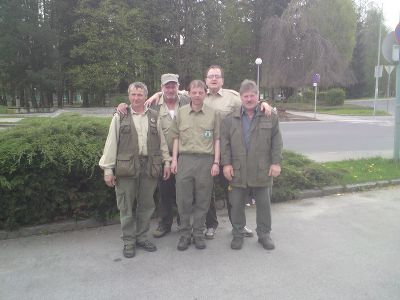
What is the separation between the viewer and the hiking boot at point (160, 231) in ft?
15.5

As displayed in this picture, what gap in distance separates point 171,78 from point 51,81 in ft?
108

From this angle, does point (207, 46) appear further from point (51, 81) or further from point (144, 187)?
point (144, 187)

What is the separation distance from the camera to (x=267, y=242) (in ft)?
14.5

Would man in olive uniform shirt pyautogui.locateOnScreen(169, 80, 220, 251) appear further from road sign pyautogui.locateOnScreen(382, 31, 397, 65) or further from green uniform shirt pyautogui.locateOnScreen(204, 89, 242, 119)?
road sign pyautogui.locateOnScreen(382, 31, 397, 65)

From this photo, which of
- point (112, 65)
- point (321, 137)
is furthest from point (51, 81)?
point (321, 137)

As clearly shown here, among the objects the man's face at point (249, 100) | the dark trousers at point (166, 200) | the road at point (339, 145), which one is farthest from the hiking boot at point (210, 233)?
the road at point (339, 145)

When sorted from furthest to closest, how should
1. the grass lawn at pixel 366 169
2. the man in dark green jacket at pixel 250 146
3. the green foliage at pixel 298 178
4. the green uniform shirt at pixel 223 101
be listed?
the grass lawn at pixel 366 169 < the green foliage at pixel 298 178 < the green uniform shirt at pixel 223 101 < the man in dark green jacket at pixel 250 146

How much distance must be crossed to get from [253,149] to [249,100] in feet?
1.83

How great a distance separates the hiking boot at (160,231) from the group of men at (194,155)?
0.29 metres

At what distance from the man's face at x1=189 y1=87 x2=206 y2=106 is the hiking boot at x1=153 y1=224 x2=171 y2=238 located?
5.41ft

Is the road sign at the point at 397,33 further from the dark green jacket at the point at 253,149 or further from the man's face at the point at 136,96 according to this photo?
the man's face at the point at 136,96

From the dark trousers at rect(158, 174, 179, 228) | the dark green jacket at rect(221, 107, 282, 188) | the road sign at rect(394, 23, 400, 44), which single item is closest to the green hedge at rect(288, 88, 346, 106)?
the road sign at rect(394, 23, 400, 44)

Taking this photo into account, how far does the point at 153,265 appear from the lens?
398 cm

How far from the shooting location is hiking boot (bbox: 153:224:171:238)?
4.74 meters
